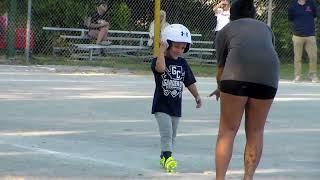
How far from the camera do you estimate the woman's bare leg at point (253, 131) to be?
22.5 ft

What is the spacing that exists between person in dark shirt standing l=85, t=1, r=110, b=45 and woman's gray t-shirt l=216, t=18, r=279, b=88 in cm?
1478

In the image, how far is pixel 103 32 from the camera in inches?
844

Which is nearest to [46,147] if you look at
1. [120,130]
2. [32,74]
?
[120,130]

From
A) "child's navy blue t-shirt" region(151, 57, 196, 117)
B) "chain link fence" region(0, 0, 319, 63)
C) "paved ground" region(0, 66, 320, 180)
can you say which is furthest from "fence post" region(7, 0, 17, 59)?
"child's navy blue t-shirt" region(151, 57, 196, 117)

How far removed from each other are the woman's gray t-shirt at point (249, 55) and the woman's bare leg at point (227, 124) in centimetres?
Result: 18

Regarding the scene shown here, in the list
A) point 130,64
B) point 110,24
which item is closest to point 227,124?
point 130,64

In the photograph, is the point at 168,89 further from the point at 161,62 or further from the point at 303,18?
the point at 303,18

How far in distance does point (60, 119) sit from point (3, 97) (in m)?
2.11

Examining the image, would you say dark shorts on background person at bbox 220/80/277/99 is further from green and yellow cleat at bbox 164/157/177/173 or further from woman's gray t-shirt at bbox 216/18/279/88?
green and yellow cleat at bbox 164/157/177/173

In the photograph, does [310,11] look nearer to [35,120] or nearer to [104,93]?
[104,93]

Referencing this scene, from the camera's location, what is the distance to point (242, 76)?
6.67 meters

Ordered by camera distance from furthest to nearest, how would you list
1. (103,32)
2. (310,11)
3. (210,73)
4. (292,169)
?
1. (103,32)
2. (210,73)
3. (310,11)
4. (292,169)

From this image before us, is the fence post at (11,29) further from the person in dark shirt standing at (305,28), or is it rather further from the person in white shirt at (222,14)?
the person in dark shirt standing at (305,28)

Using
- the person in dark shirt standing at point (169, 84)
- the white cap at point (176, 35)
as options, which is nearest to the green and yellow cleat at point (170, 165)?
the person in dark shirt standing at point (169, 84)
